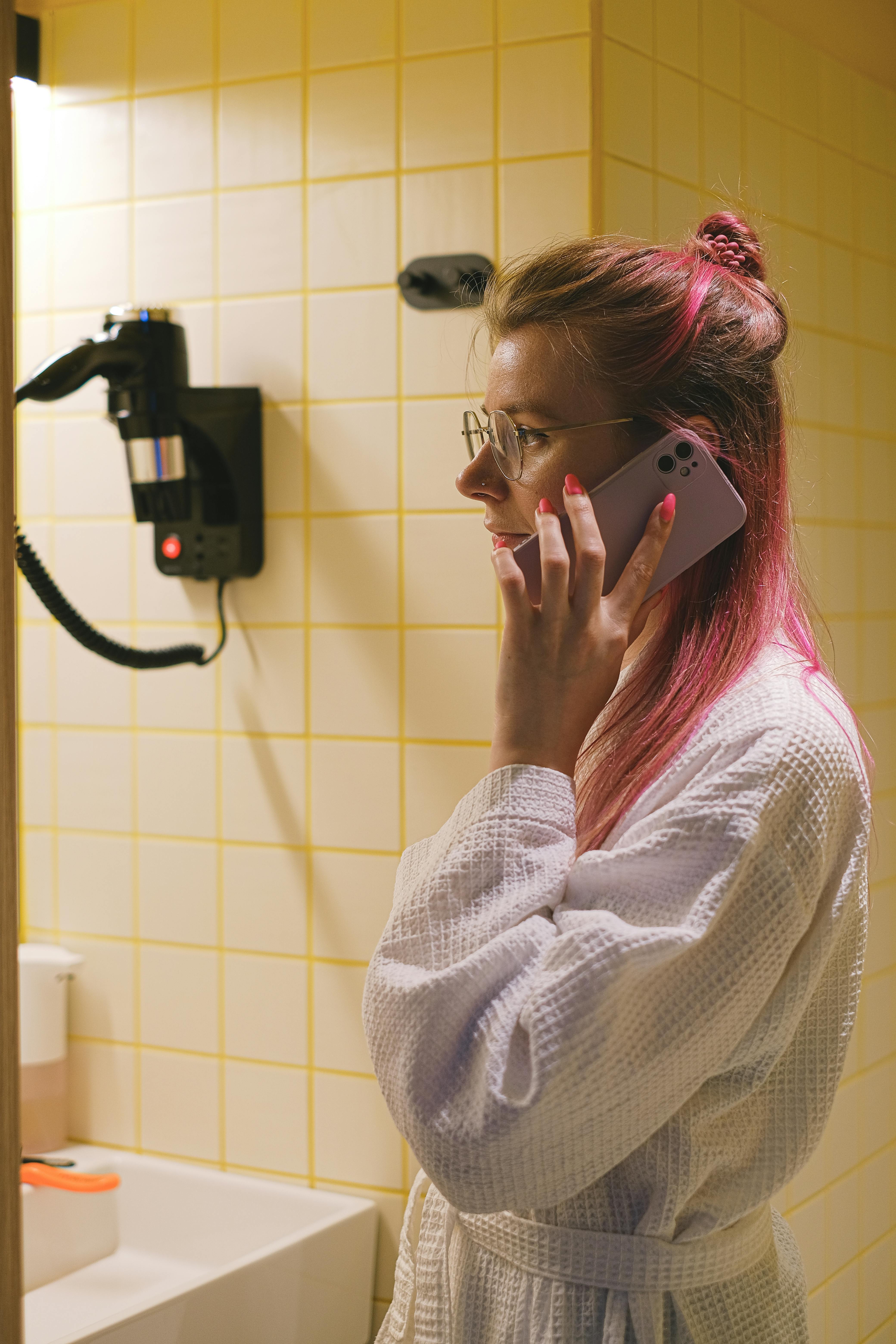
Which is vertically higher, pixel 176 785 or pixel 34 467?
pixel 34 467

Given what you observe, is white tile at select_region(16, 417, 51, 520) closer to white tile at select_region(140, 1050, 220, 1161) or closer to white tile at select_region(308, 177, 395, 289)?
white tile at select_region(308, 177, 395, 289)

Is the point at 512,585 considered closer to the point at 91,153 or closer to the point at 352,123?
the point at 352,123

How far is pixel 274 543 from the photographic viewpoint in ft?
5.56

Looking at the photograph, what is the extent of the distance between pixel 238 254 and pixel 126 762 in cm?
72

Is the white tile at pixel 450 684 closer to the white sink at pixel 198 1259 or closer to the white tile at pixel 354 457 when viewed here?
the white tile at pixel 354 457

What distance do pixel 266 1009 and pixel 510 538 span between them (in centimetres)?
91

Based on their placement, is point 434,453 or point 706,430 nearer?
point 706,430

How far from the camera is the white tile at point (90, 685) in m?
1.80

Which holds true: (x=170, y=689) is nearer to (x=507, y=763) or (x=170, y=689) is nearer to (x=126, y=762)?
(x=126, y=762)

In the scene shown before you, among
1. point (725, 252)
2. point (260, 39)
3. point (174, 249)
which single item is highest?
point (260, 39)

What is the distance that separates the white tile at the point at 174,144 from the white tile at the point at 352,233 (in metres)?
0.18

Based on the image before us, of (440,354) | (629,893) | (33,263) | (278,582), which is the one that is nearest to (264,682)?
(278,582)

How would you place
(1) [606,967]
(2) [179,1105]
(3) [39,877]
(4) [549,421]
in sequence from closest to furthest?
(1) [606,967], (4) [549,421], (2) [179,1105], (3) [39,877]

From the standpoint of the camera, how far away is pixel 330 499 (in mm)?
1650
